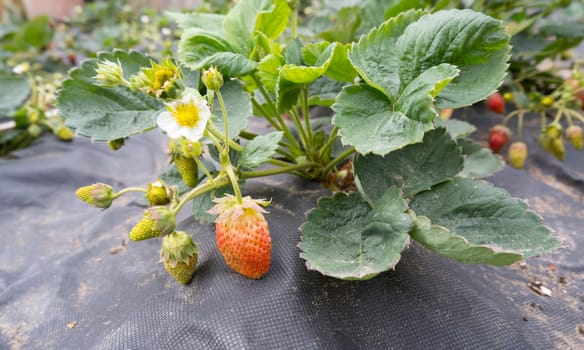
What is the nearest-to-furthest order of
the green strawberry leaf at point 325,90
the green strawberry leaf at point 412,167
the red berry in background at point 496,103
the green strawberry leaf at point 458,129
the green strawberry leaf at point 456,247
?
the green strawberry leaf at point 456,247 < the green strawberry leaf at point 412,167 < the green strawberry leaf at point 325,90 < the green strawberry leaf at point 458,129 < the red berry in background at point 496,103

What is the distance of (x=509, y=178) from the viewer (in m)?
1.12

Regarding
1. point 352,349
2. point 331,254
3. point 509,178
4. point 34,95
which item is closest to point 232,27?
point 331,254

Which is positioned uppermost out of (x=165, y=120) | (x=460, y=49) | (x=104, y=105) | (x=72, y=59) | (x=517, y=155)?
(x=460, y=49)

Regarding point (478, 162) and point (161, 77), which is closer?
point (161, 77)

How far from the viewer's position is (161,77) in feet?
1.81

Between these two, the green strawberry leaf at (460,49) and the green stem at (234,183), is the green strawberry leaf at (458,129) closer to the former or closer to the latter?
the green strawberry leaf at (460,49)

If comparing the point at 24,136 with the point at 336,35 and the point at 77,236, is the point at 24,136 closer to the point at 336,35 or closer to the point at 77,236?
the point at 77,236

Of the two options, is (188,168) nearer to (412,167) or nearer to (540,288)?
(412,167)

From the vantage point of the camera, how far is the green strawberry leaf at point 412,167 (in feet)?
2.24

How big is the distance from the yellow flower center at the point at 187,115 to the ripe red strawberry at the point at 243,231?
127 mm

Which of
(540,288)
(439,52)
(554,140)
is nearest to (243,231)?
(439,52)

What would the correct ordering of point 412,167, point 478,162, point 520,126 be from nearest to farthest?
point 412,167, point 478,162, point 520,126

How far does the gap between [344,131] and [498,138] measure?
0.94 metres

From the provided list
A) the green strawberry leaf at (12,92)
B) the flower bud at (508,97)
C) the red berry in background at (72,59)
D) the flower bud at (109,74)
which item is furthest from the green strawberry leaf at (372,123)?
the red berry in background at (72,59)
